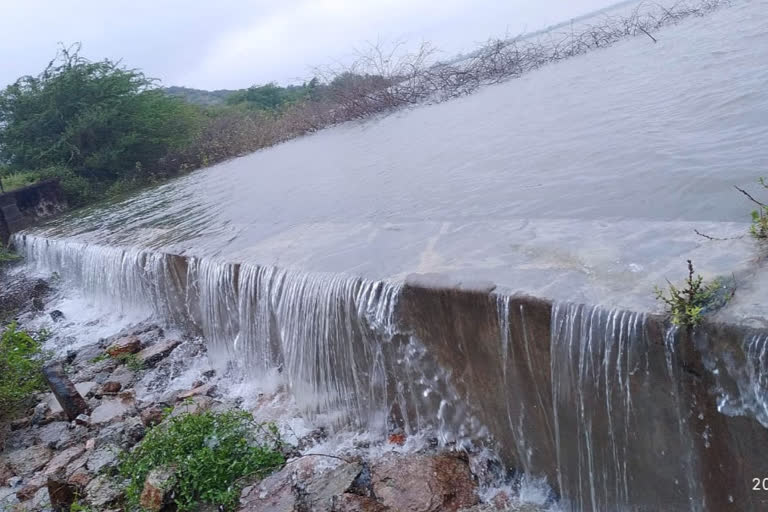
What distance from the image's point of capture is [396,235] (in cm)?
554

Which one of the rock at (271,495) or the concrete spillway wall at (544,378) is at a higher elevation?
the concrete spillway wall at (544,378)

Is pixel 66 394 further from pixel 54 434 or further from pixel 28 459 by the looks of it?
pixel 28 459

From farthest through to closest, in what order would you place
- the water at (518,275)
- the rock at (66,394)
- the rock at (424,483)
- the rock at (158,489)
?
the rock at (66,394) < the rock at (158,489) < the rock at (424,483) < the water at (518,275)

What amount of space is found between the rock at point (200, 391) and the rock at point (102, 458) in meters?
0.90

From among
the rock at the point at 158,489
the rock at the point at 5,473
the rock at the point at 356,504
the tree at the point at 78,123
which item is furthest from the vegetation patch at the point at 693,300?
the tree at the point at 78,123

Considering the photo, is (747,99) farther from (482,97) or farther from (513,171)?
(482,97)

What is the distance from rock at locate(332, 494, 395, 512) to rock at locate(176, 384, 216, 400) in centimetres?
260

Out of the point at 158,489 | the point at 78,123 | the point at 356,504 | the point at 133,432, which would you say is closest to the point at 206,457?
the point at 158,489

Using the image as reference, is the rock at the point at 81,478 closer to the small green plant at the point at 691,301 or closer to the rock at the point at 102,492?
the rock at the point at 102,492

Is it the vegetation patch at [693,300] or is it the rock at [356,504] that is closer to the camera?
the vegetation patch at [693,300]

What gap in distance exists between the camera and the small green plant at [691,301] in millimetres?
2558

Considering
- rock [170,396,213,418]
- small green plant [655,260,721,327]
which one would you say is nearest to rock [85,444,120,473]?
rock [170,396,213,418]

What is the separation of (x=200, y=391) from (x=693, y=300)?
4.62 m

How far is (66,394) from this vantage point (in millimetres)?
5930
